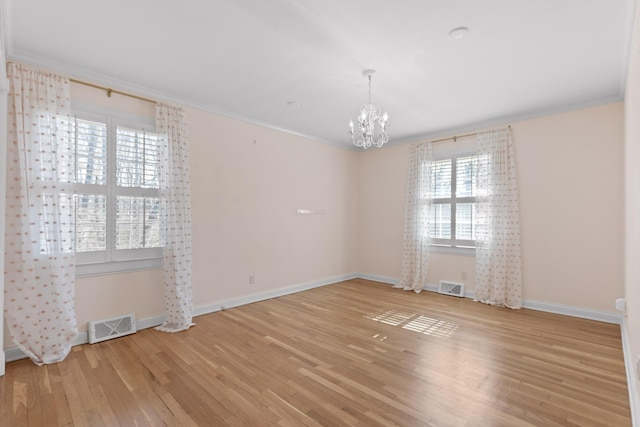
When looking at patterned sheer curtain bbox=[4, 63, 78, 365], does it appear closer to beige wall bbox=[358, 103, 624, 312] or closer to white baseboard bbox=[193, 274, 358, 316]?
white baseboard bbox=[193, 274, 358, 316]

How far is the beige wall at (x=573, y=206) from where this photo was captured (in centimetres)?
373

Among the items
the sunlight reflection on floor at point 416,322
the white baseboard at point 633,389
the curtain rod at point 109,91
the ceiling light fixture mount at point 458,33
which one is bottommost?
the sunlight reflection on floor at point 416,322

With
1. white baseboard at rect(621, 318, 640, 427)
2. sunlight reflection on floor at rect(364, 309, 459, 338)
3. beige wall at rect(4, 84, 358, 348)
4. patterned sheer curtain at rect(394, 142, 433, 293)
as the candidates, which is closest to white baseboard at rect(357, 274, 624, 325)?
patterned sheer curtain at rect(394, 142, 433, 293)

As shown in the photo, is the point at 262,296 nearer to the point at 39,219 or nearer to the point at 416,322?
the point at 416,322

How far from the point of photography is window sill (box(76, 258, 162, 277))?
3.10 m

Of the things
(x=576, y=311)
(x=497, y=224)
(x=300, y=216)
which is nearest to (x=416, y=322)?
(x=497, y=224)

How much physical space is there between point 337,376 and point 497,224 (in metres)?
3.43

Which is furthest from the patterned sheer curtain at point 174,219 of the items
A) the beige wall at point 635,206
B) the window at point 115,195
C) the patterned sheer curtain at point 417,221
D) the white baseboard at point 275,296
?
the beige wall at point 635,206

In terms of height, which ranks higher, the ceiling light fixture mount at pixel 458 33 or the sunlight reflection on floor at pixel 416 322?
the ceiling light fixture mount at pixel 458 33

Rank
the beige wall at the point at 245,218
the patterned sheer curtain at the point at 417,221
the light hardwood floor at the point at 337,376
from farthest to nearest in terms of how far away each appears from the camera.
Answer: the patterned sheer curtain at the point at 417,221
the beige wall at the point at 245,218
the light hardwood floor at the point at 337,376

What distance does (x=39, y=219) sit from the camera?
272 cm

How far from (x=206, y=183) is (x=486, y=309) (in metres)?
4.22

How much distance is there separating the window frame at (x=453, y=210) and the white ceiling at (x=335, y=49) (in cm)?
119

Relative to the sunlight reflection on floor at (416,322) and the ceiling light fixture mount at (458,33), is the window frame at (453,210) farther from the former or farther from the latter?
the ceiling light fixture mount at (458,33)
